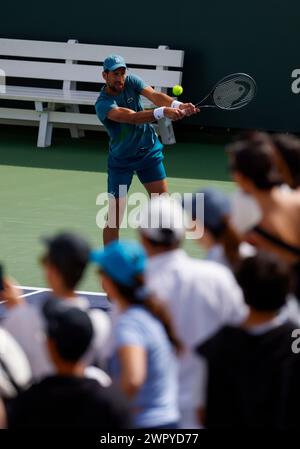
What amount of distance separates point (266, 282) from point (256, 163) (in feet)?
2.47

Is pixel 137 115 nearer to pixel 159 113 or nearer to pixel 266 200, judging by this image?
pixel 159 113

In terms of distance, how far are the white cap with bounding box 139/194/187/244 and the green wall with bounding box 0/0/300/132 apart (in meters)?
9.02

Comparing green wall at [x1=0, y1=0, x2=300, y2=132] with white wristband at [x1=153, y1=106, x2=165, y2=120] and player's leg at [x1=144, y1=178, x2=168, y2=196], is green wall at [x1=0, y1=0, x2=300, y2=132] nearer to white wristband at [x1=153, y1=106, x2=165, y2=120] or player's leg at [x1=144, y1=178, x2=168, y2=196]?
player's leg at [x1=144, y1=178, x2=168, y2=196]

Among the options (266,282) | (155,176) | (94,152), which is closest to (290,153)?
(266,282)

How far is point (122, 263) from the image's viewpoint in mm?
3719

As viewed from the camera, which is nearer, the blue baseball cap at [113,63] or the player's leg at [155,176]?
the blue baseball cap at [113,63]

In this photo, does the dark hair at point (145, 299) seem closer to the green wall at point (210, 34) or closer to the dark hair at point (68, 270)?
the dark hair at point (68, 270)

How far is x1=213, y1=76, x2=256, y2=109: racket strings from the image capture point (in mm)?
8398

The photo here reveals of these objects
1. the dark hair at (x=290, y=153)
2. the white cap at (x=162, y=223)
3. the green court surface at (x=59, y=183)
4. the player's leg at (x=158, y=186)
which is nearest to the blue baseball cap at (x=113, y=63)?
the player's leg at (x=158, y=186)

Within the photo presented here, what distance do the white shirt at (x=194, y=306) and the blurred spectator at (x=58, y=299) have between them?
0.26m

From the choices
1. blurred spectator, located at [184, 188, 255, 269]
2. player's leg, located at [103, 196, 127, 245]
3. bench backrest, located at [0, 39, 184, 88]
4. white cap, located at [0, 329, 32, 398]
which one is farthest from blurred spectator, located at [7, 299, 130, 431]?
bench backrest, located at [0, 39, 184, 88]

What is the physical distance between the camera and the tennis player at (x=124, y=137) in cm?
741

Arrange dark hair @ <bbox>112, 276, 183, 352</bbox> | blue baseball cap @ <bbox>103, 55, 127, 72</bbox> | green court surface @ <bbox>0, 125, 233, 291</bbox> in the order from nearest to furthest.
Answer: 1. dark hair @ <bbox>112, 276, 183, 352</bbox>
2. blue baseball cap @ <bbox>103, 55, 127, 72</bbox>
3. green court surface @ <bbox>0, 125, 233, 291</bbox>

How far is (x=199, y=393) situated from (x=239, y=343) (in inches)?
11.4
